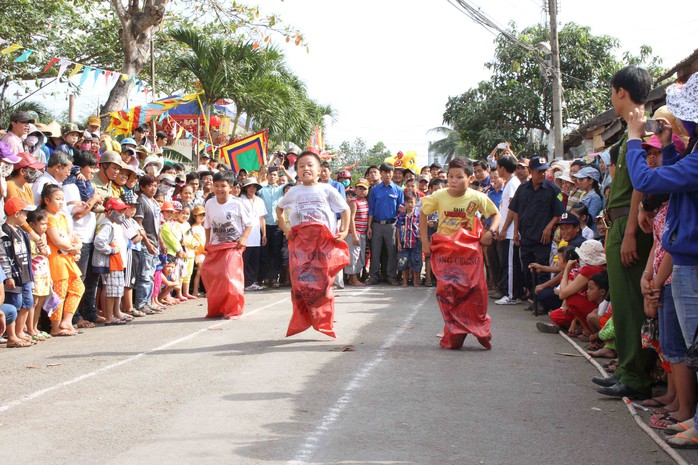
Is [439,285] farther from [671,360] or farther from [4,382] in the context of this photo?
[4,382]

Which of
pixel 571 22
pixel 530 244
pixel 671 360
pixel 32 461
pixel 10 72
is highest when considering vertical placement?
pixel 571 22

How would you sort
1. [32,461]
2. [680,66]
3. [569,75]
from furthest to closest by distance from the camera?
1. [569,75]
2. [680,66]
3. [32,461]

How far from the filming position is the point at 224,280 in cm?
1121

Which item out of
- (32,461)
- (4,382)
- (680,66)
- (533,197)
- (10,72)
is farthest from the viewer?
(10,72)

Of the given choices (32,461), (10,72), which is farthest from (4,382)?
(10,72)

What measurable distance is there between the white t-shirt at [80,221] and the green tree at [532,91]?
20.7 meters

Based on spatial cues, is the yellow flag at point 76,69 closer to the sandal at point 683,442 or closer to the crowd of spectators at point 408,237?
the crowd of spectators at point 408,237

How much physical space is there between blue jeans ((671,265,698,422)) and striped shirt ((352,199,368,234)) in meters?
12.0

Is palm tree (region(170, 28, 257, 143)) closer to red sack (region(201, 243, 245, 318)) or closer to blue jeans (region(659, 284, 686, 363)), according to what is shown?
red sack (region(201, 243, 245, 318))

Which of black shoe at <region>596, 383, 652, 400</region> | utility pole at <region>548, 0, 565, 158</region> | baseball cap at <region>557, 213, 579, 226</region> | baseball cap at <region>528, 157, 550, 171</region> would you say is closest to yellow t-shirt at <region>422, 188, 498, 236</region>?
baseball cap at <region>557, 213, 579, 226</region>

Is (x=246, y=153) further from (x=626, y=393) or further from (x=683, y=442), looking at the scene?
(x=683, y=442)

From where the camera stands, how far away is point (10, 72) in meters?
25.9

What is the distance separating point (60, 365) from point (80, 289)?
2523 mm

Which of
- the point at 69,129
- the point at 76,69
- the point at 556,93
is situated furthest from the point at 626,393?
the point at 556,93
